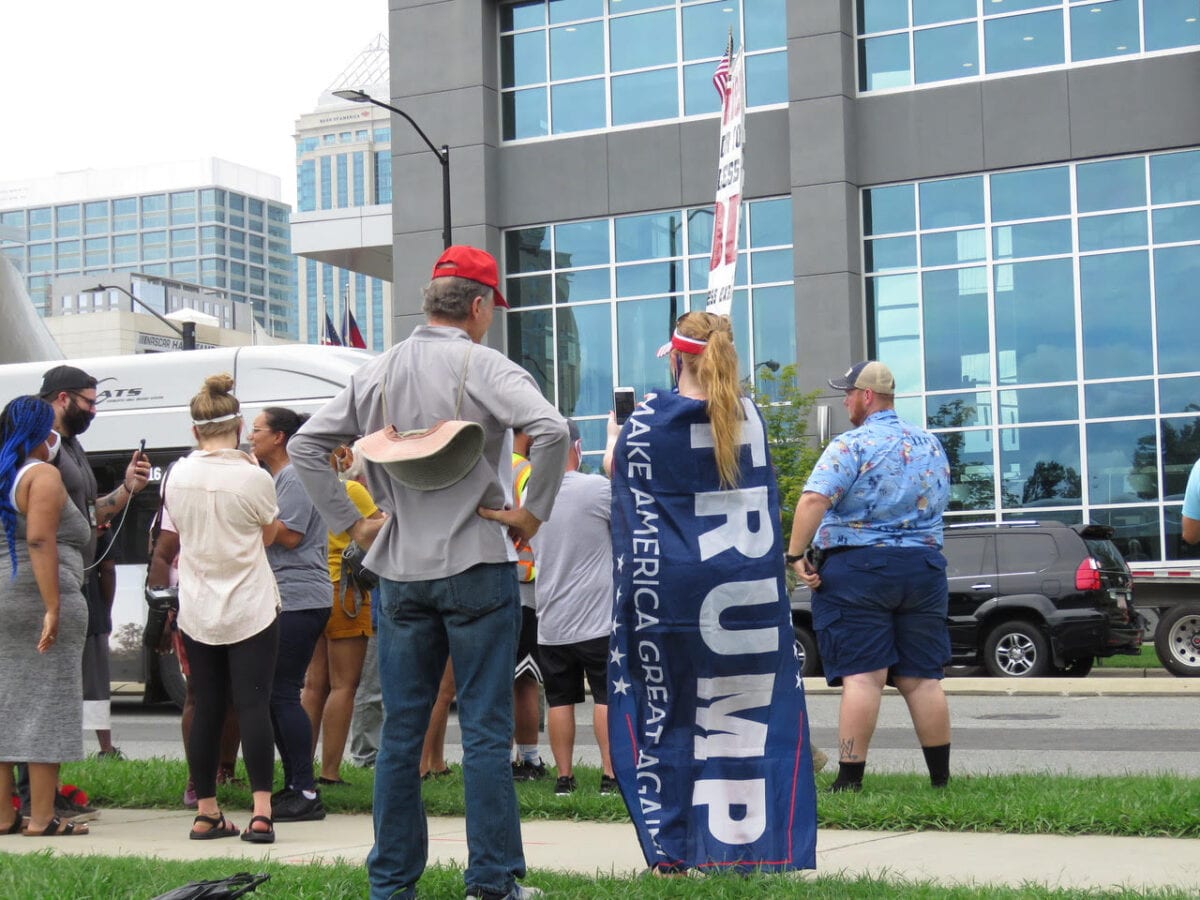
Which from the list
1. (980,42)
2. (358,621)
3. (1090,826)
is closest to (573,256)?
(980,42)

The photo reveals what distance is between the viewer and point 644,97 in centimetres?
2888

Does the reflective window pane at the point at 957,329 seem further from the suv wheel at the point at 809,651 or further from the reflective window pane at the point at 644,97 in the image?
the suv wheel at the point at 809,651

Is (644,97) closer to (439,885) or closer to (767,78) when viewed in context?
(767,78)

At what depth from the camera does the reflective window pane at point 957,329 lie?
26.7 metres

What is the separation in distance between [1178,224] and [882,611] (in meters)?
20.1

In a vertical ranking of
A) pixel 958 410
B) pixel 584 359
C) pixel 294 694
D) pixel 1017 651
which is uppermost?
pixel 584 359

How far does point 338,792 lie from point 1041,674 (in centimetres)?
1125

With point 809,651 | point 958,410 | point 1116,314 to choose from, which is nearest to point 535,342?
point 958,410

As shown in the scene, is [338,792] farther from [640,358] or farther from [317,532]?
[640,358]

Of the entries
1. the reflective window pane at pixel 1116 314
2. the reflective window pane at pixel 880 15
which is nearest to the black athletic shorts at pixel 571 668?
the reflective window pane at pixel 1116 314

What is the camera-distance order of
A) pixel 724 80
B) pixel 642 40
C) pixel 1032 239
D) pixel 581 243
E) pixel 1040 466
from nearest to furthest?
pixel 724 80, pixel 1040 466, pixel 1032 239, pixel 642 40, pixel 581 243

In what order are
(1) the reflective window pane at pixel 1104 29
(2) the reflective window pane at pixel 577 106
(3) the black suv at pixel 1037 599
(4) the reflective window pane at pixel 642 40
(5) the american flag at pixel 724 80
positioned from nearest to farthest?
(3) the black suv at pixel 1037 599
(5) the american flag at pixel 724 80
(1) the reflective window pane at pixel 1104 29
(4) the reflective window pane at pixel 642 40
(2) the reflective window pane at pixel 577 106

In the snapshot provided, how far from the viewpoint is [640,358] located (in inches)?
1142

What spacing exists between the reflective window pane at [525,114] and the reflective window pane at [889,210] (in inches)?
242
